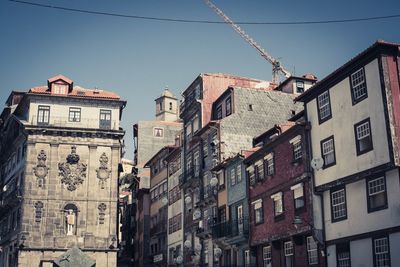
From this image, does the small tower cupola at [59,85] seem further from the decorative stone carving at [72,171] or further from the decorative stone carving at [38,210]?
the decorative stone carving at [38,210]

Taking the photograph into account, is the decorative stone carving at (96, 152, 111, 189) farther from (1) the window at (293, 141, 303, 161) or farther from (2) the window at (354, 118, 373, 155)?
(2) the window at (354, 118, 373, 155)

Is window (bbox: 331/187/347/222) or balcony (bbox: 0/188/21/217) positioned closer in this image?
window (bbox: 331/187/347/222)

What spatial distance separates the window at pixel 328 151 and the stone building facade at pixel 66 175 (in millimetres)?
36505

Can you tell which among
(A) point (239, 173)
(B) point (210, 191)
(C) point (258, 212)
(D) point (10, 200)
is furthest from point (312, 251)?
(D) point (10, 200)

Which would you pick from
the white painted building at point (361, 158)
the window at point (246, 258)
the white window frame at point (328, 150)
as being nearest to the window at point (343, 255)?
the white painted building at point (361, 158)

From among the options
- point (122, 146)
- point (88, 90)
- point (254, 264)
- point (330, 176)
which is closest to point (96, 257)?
point (122, 146)

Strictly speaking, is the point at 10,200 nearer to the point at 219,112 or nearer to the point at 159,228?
the point at 159,228

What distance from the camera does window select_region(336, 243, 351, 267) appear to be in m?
34.5

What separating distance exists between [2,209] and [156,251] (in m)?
19.7

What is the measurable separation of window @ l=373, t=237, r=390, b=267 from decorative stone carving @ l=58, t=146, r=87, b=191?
4329cm

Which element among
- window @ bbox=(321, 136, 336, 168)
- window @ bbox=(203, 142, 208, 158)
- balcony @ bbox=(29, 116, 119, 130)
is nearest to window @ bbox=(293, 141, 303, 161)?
window @ bbox=(321, 136, 336, 168)

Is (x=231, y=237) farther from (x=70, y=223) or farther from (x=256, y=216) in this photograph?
(x=70, y=223)

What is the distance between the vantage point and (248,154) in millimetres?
48062

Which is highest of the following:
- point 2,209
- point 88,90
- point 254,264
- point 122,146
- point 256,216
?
point 88,90
